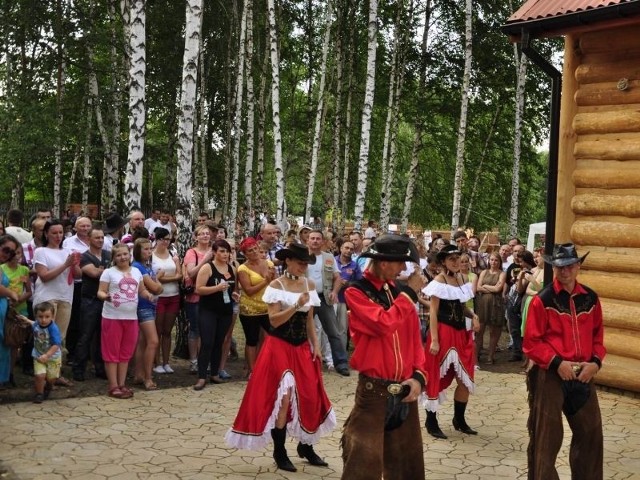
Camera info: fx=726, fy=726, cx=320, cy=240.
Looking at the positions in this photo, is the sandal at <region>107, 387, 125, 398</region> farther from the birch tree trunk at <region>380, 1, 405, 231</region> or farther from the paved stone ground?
the birch tree trunk at <region>380, 1, 405, 231</region>

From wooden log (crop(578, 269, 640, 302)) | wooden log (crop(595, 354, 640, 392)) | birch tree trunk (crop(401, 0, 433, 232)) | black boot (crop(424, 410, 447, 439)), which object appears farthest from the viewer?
birch tree trunk (crop(401, 0, 433, 232))

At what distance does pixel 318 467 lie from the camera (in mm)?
6477

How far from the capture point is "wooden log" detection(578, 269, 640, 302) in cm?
943

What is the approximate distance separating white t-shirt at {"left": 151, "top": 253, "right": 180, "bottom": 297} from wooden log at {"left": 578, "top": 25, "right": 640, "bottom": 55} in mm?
6399

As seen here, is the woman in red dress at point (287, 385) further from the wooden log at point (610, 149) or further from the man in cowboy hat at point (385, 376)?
the wooden log at point (610, 149)

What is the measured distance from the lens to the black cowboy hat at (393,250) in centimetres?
480

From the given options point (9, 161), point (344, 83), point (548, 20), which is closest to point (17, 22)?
point (9, 161)

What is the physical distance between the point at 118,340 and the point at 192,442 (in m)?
2.15

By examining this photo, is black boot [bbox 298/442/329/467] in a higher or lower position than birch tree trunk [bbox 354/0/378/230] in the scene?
lower

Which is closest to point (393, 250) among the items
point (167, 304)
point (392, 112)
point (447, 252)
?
point (447, 252)

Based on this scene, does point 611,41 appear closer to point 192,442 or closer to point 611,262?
point 611,262

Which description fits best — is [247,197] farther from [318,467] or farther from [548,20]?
[318,467]

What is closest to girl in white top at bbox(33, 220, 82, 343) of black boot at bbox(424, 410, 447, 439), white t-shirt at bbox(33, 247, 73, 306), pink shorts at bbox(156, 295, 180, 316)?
white t-shirt at bbox(33, 247, 73, 306)

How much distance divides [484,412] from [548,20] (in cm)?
517
